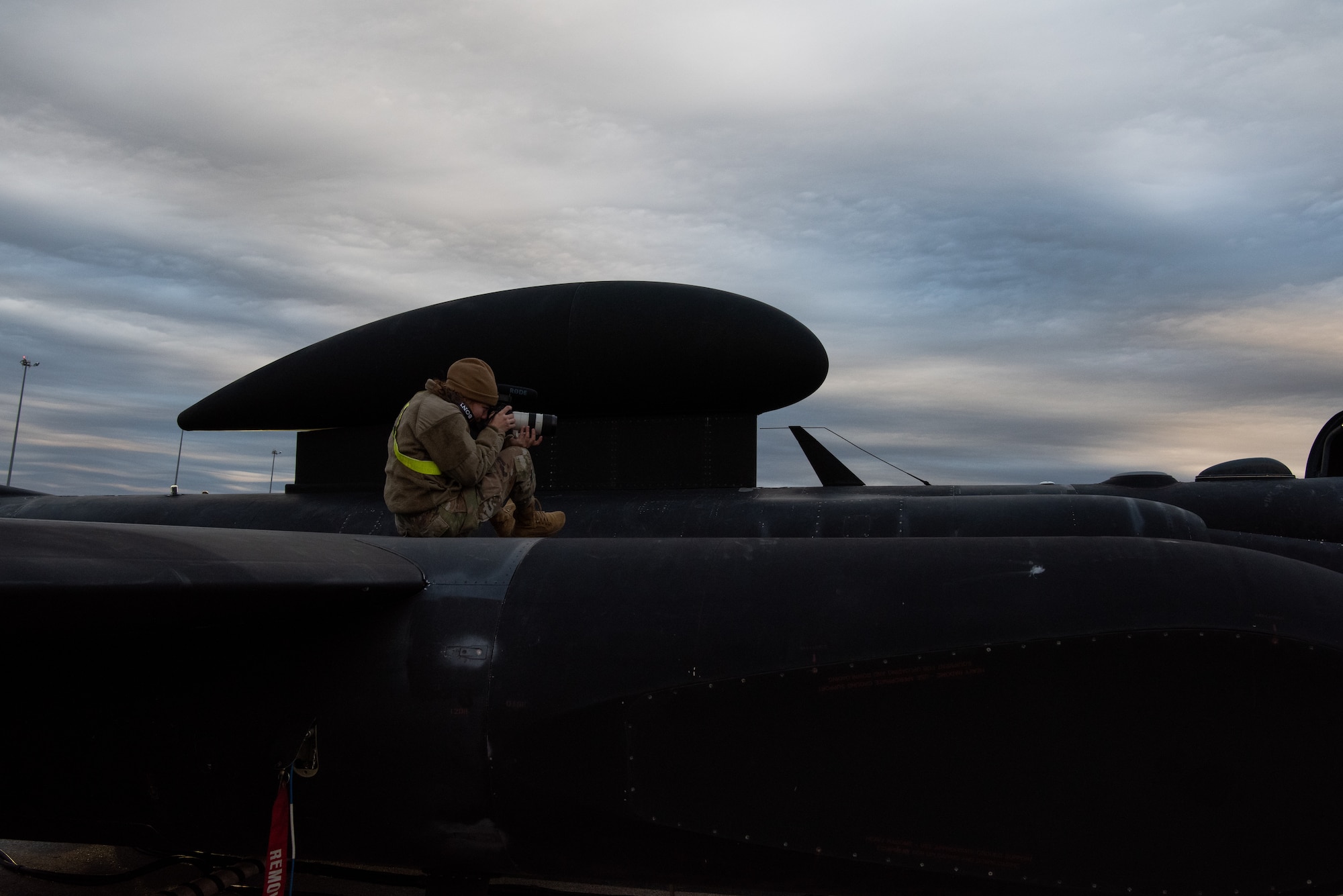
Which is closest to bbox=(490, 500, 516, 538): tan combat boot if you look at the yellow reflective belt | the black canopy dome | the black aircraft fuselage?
Result: the yellow reflective belt

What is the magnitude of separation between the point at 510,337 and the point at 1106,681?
5.98 meters

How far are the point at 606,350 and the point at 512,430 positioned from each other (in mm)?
1990

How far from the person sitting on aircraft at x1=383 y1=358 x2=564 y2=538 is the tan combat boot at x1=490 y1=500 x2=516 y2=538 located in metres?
0.21

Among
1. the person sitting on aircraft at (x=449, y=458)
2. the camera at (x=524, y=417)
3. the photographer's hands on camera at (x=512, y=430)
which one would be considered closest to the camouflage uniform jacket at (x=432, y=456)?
the person sitting on aircraft at (x=449, y=458)

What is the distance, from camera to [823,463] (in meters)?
9.16

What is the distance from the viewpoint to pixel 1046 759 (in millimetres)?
3789

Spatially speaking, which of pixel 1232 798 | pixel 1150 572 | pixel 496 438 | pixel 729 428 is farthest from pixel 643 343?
pixel 1232 798

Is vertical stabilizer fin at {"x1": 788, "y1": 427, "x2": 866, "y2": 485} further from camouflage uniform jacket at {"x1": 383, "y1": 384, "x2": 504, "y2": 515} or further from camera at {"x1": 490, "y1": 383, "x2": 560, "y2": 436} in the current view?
camouflage uniform jacket at {"x1": 383, "y1": 384, "x2": 504, "y2": 515}

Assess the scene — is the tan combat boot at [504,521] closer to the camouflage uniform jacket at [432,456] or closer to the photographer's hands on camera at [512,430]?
the photographer's hands on camera at [512,430]

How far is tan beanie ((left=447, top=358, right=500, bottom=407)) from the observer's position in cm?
621

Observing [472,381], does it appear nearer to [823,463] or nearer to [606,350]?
[606,350]

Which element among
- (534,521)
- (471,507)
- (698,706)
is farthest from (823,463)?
(698,706)

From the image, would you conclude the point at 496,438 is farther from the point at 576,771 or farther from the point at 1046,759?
the point at 1046,759

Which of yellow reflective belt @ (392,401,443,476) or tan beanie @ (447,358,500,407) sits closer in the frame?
yellow reflective belt @ (392,401,443,476)
